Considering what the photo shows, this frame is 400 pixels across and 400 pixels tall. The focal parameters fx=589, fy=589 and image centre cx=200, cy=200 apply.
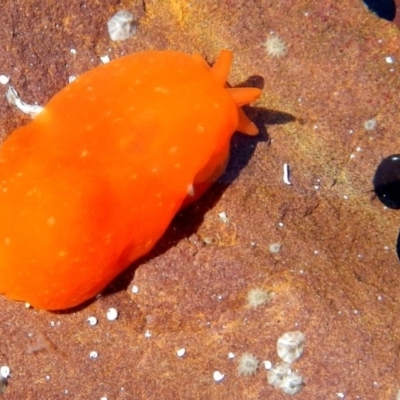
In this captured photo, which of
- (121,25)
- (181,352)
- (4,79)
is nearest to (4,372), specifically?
(181,352)

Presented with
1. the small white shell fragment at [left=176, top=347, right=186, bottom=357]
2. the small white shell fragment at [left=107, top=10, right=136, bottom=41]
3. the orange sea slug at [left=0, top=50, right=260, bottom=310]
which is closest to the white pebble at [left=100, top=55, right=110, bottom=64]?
the small white shell fragment at [left=107, top=10, right=136, bottom=41]

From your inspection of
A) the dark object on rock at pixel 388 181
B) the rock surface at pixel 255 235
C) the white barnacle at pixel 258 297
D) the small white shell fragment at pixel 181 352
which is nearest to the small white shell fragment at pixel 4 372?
the rock surface at pixel 255 235

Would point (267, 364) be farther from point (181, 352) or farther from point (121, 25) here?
point (121, 25)

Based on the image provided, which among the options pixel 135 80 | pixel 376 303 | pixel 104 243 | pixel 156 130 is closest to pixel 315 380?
pixel 376 303

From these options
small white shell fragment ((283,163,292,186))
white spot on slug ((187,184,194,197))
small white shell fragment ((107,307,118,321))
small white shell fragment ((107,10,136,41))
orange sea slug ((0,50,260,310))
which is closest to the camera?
orange sea slug ((0,50,260,310))

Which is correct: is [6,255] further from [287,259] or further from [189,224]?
[287,259]

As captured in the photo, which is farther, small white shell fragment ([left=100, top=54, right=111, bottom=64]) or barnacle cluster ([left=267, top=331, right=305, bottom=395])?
small white shell fragment ([left=100, top=54, right=111, bottom=64])

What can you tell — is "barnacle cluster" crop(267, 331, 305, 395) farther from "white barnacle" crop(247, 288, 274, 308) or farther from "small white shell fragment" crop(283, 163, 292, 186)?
"small white shell fragment" crop(283, 163, 292, 186)

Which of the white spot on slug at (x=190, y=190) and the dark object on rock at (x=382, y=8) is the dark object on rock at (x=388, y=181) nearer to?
the dark object on rock at (x=382, y=8)
